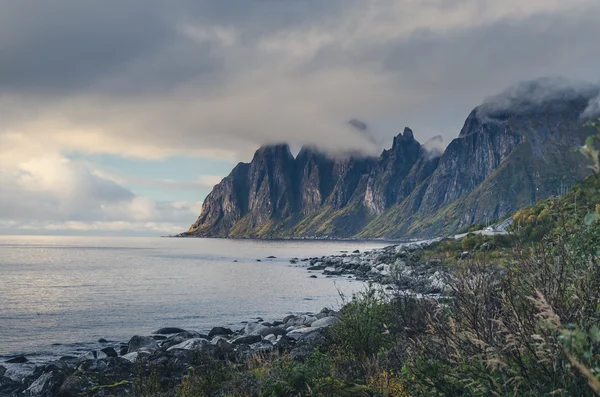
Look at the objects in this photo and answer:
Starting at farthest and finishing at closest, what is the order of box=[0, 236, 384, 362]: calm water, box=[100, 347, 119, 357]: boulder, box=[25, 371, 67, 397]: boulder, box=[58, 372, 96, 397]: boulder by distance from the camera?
box=[0, 236, 384, 362]: calm water < box=[100, 347, 119, 357]: boulder < box=[25, 371, 67, 397]: boulder < box=[58, 372, 96, 397]: boulder

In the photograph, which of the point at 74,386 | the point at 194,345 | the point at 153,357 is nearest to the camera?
the point at 74,386

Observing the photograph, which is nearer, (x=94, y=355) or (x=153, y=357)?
(x=153, y=357)

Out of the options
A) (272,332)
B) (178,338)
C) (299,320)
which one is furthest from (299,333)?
(178,338)

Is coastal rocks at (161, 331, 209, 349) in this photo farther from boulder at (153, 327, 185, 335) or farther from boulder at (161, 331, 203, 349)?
boulder at (153, 327, 185, 335)

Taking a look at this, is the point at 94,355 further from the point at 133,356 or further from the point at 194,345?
the point at 194,345

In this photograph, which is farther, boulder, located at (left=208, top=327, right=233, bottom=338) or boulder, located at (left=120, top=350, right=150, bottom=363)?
boulder, located at (left=208, top=327, right=233, bottom=338)

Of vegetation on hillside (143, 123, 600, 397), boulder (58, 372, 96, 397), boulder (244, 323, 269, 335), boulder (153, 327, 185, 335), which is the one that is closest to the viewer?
vegetation on hillside (143, 123, 600, 397)

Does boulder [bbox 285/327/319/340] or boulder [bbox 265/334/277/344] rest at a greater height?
boulder [bbox 285/327/319/340]

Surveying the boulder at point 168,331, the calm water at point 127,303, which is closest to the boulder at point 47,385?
the calm water at point 127,303

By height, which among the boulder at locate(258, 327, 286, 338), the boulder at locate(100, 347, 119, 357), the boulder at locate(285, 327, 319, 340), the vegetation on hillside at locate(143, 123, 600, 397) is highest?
the vegetation on hillside at locate(143, 123, 600, 397)

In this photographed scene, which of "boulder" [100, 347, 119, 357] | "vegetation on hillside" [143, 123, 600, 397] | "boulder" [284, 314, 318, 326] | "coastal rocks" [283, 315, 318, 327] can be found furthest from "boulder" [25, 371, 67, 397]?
"boulder" [284, 314, 318, 326]

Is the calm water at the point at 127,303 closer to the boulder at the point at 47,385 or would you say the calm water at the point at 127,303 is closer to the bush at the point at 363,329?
the boulder at the point at 47,385

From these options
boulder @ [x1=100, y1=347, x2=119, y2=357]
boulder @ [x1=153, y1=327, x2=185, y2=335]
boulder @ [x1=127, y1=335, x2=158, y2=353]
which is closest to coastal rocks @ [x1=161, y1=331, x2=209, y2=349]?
boulder @ [x1=127, y1=335, x2=158, y2=353]

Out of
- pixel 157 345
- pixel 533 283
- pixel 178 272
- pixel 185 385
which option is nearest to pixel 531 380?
pixel 533 283
